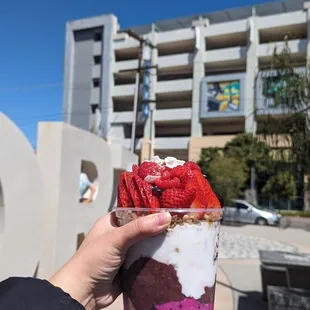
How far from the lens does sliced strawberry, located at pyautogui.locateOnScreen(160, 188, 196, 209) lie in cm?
135

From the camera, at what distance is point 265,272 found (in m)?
5.82

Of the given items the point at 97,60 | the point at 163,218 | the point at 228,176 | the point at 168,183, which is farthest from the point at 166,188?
the point at 97,60

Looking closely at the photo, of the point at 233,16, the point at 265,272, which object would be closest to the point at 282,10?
the point at 233,16

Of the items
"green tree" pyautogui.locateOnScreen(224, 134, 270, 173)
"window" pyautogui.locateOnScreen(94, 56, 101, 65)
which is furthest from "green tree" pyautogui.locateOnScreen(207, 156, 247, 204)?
"window" pyautogui.locateOnScreen(94, 56, 101, 65)

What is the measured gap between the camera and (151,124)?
123 ft

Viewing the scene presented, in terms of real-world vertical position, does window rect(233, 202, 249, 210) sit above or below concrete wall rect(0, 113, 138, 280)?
below

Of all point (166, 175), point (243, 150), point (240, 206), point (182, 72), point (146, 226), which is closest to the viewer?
point (146, 226)

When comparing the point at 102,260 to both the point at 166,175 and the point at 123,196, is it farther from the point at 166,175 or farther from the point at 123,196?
the point at 166,175

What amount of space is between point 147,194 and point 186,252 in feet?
0.84

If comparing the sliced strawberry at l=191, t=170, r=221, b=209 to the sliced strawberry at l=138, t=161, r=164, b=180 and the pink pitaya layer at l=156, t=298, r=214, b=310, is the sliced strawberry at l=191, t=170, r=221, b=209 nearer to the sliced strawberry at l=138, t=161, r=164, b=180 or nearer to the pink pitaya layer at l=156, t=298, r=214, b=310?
the sliced strawberry at l=138, t=161, r=164, b=180

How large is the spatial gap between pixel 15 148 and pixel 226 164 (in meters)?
21.4

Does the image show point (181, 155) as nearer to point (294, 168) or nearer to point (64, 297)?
point (294, 168)

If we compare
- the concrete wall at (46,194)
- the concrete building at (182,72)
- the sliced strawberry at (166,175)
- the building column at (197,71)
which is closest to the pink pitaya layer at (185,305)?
the sliced strawberry at (166,175)

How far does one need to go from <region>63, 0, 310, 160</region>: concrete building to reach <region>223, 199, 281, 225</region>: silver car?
13316 mm
